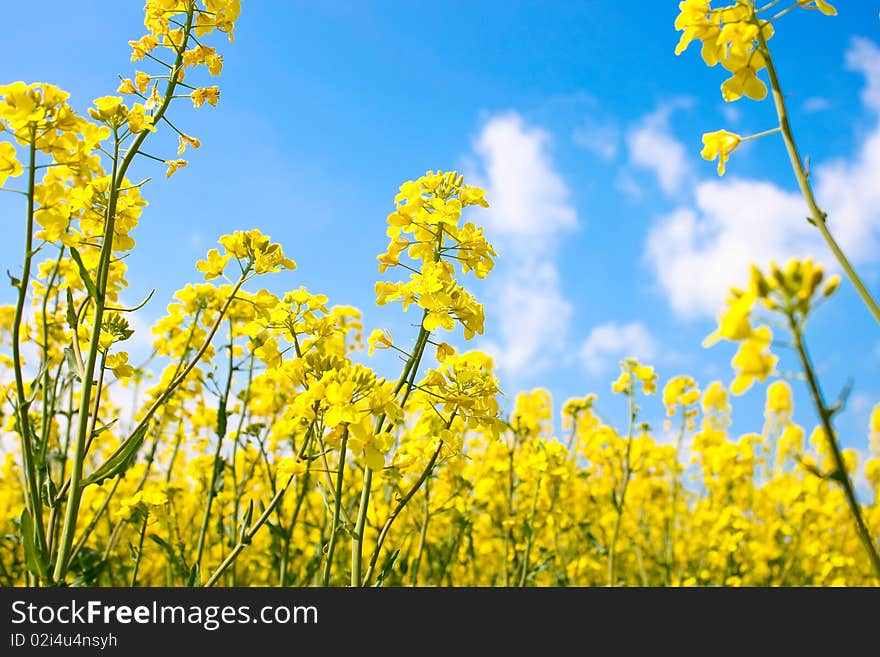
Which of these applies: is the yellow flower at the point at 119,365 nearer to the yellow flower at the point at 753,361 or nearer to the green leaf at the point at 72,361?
the green leaf at the point at 72,361

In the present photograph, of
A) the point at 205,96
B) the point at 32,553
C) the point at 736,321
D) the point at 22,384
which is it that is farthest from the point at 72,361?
the point at 736,321

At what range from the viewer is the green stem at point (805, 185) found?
5.00 feet

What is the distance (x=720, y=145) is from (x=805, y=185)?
1.50ft

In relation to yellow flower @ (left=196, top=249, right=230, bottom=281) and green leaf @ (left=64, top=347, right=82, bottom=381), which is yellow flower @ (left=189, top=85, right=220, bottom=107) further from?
green leaf @ (left=64, top=347, right=82, bottom=381)

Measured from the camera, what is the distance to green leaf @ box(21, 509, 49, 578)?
6.69 ft

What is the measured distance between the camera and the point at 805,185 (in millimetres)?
1644

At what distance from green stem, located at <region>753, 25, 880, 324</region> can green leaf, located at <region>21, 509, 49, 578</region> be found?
7.52 ft

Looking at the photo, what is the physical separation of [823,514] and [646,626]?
18.0ft

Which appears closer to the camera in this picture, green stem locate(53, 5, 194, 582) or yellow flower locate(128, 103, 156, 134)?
green stem locate(53, 5, 194, 582)

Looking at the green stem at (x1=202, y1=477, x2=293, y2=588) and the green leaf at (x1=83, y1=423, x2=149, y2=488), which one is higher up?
the green leaf at (x1=83, y1=423, x2=149, y2=488)

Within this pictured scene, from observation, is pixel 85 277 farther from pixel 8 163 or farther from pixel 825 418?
pixel 825 418

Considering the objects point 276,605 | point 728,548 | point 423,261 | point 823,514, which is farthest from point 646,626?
point 823,514

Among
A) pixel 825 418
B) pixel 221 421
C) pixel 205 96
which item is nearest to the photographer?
pixel 825 418

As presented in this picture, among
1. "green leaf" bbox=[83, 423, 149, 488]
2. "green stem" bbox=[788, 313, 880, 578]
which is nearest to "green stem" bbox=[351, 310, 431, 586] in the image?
"green leaf" bbox=[83, 423, 149, 488]
